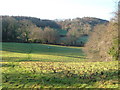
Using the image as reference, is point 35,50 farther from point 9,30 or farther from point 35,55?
point 9,30

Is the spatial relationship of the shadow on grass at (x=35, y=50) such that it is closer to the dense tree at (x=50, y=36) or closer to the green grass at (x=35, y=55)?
the green grass at (x=35, y=55)

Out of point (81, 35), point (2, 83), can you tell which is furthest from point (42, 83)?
point (81, 35)

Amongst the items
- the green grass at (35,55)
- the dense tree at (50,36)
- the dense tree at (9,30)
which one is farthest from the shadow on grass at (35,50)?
the dense tree at (50,36)

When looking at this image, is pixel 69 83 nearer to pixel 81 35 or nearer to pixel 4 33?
pixel 4 33

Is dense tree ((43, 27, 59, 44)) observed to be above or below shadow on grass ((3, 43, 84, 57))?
above

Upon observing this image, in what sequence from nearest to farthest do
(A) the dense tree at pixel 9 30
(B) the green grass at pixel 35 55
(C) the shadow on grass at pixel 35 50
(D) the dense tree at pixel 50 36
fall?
(B) the green grass at pixel 35 55
(C) the shadow on grass at pixel 35 50
(A) the dense tree at pixel 9 30
(D) the dense tree at pixel 50 36

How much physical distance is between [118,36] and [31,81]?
18.6 m

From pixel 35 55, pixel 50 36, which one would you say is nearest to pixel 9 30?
pixel 50 36

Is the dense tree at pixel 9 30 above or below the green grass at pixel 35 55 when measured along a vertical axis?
above

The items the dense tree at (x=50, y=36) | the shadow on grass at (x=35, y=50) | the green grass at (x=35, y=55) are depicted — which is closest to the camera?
the green grass at (x=35, y=55)

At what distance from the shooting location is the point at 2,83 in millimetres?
7473

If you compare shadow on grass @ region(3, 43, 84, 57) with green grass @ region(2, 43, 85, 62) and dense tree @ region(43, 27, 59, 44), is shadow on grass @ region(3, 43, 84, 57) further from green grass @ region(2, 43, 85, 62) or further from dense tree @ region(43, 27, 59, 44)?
dense tree @ region(43, 27, 59, 44)

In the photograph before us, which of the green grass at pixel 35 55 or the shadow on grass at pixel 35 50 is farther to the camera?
the shadow on grass at pixel 35 50

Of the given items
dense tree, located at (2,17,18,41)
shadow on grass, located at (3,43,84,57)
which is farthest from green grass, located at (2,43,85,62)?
dense tree, located at (2,17,18,41)
